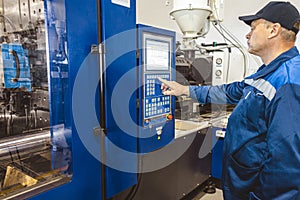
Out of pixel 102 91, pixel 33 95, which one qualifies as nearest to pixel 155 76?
pixel 102 91

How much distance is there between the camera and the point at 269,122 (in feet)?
4.07

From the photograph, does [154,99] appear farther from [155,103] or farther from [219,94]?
[219,94]

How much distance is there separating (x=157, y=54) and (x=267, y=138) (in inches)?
34.8

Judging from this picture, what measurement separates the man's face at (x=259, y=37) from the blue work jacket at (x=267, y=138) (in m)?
0.11

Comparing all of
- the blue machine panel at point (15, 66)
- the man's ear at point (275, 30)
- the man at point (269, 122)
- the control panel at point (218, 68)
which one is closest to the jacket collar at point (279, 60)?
the man at point (269, 122)

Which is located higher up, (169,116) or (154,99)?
(154,99)

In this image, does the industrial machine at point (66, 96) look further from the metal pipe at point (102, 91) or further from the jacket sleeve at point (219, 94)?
the jacket sleeve at point (219, 94)

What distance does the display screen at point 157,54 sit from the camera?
1600 mm

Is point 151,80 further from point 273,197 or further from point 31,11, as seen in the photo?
point 273,197

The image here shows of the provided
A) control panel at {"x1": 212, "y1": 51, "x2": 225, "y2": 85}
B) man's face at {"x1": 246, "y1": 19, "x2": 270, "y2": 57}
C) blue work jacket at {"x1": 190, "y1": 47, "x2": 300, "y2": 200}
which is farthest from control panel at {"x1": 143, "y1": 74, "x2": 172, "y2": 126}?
control panel at {"x1": 212, "y1": 51, "x2": 225, "y2": 85}

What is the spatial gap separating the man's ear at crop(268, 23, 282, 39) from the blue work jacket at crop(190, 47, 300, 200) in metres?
0.12

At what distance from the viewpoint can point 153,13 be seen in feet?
10.2

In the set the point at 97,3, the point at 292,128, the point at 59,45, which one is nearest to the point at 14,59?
the point at 59,45

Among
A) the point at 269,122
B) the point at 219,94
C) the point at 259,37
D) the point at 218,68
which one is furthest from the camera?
the point at 218,68
